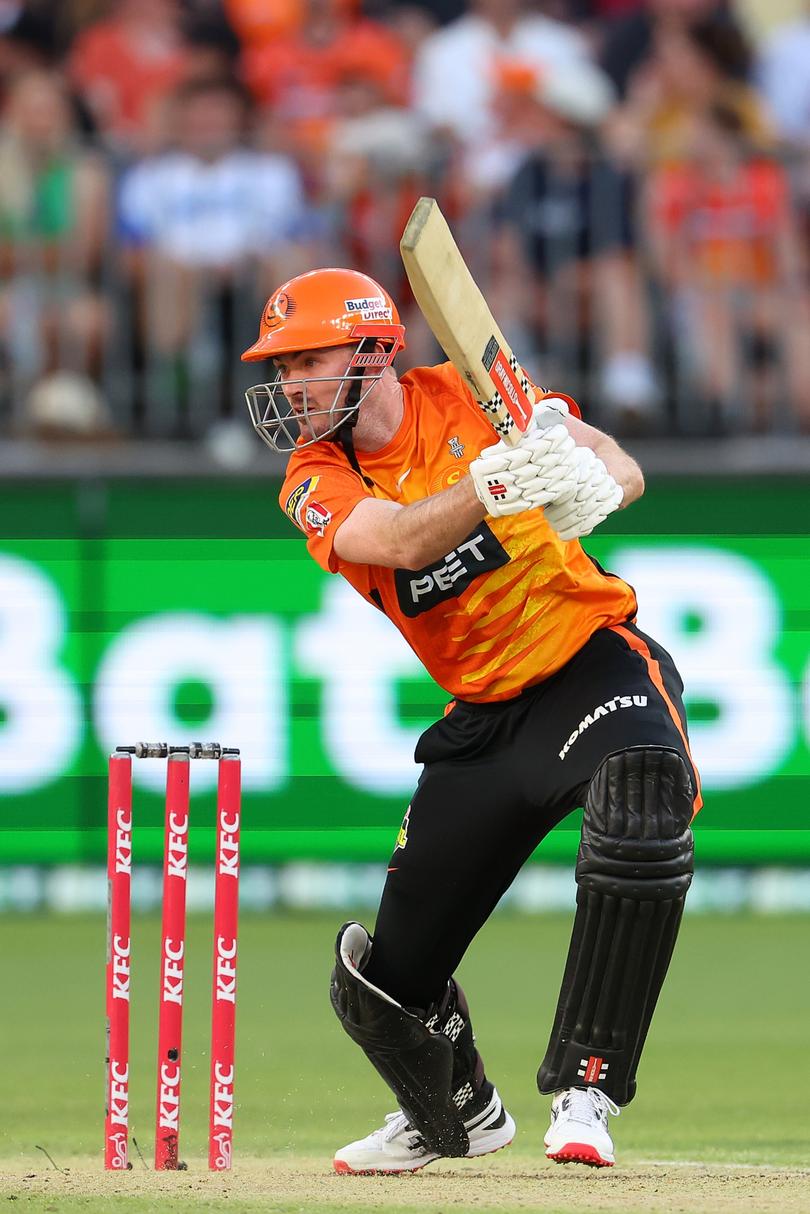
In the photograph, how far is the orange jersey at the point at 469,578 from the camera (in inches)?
221

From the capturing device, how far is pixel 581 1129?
5.18m

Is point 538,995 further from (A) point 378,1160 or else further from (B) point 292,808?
(A) point 378,1160

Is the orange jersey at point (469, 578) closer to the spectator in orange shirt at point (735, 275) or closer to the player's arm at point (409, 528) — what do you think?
the player's arm at point (409, 528)

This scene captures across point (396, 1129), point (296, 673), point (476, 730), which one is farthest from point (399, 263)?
point (396, 1129)

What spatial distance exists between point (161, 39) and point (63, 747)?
15.2ft

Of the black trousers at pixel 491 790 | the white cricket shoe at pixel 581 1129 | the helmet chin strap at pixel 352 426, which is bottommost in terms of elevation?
the white cricket shoe at pixel 581 1129

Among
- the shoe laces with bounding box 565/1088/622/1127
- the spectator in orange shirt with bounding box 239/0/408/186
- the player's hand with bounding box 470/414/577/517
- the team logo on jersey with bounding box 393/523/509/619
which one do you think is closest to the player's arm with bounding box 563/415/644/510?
the team logo on jersey with bounding box 393/523/509/619

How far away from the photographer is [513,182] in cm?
1065

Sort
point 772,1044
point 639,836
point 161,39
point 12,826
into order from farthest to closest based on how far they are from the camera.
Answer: point 161,39, point 12,826, point 772,1044, point 639,836

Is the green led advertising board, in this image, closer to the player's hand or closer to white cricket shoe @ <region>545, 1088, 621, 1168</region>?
white cricket shoe @ <region>545, 1088, 621, 1168</region>

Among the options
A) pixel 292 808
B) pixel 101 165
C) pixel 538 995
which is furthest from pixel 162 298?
pixel 538 995

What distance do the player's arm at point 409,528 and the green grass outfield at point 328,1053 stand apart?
1.54 meters

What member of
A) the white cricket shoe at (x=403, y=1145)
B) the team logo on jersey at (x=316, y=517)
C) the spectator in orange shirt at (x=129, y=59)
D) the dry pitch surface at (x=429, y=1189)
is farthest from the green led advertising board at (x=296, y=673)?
the team logo on jersey at (x=316, y=517)

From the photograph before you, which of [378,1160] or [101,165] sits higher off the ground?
[101,165]
